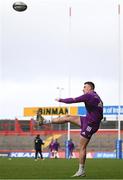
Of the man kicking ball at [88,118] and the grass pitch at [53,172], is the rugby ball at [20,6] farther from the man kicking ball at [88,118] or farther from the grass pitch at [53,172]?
the man kicking ball at [88,118]

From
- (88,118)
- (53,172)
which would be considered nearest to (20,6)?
(53,172)

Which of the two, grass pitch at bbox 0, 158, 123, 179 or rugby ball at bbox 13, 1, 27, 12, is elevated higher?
rugby ball at bbox 13, 1, 27, 12

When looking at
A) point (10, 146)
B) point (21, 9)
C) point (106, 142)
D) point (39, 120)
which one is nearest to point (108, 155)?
point (106, 142)

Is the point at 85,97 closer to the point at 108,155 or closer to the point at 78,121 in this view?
the point at 78,121

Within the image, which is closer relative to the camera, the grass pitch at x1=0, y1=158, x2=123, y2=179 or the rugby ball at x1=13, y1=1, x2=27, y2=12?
the grass pitch at x1=0, y1=158, x2=123, y2=179

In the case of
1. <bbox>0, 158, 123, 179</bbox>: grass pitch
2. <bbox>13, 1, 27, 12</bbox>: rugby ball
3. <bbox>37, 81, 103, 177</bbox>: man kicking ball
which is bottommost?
<bbox>0, 158, 123, 179</bbox>: grass pitch

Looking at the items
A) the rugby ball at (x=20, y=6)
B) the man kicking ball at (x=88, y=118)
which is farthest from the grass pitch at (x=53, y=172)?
the rugby ball at (x=20, y=6)

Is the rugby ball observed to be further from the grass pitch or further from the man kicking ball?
the man kicking ball

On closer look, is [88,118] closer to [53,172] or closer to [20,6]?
[53,172]

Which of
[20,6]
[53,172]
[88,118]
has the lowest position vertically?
[53,172]

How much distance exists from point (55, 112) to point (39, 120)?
55463mm

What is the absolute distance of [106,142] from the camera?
66625 millimetres

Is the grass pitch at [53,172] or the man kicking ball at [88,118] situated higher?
the man kicking ball at [88,118]

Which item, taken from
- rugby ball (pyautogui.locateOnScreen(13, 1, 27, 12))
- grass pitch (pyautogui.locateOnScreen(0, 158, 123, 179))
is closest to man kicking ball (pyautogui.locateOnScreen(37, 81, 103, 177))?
grass pitch (pyautogui.locateOnScreen(0, 158, 123, 179))
